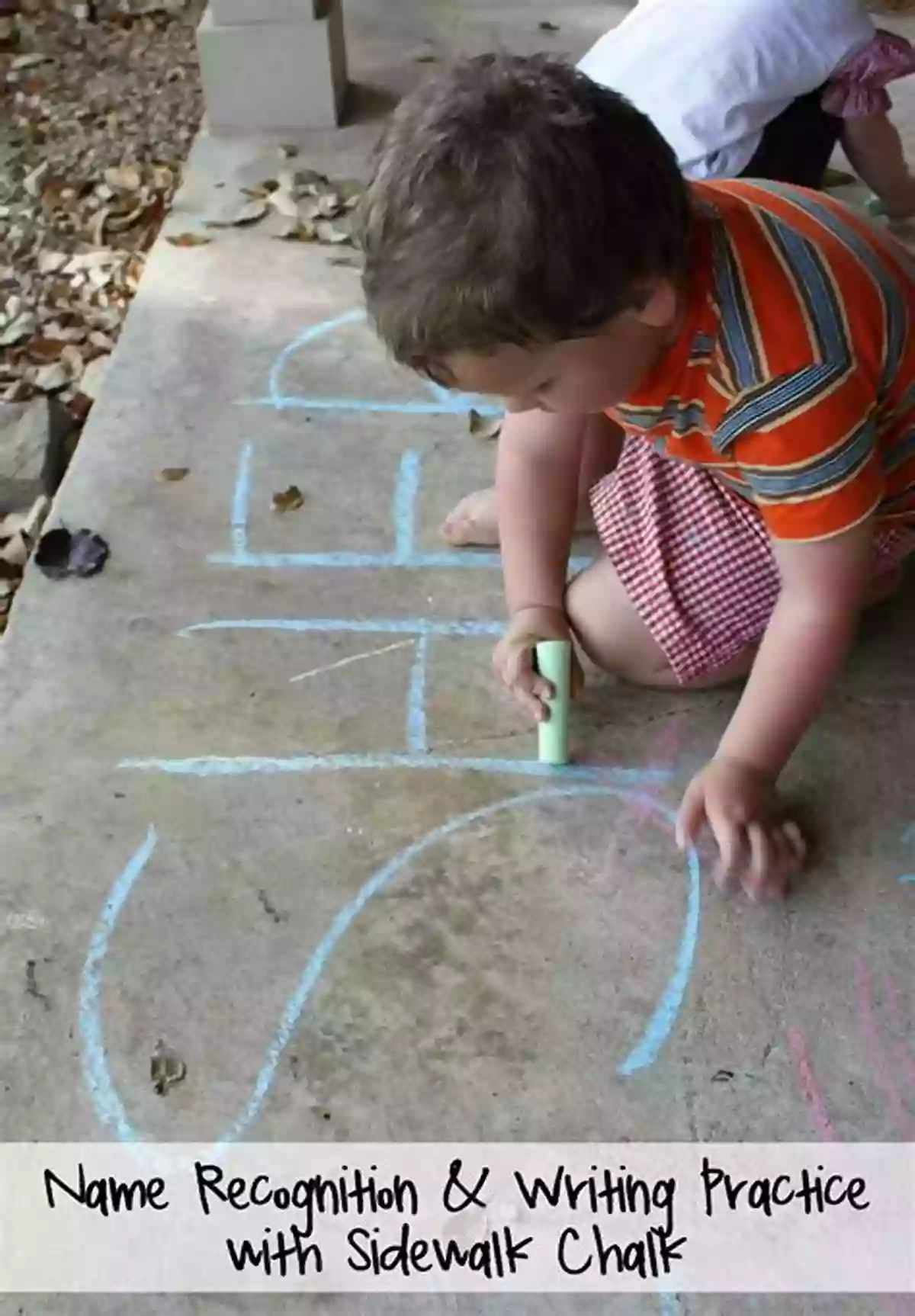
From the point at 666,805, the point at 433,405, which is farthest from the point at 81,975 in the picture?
the point at 433,405

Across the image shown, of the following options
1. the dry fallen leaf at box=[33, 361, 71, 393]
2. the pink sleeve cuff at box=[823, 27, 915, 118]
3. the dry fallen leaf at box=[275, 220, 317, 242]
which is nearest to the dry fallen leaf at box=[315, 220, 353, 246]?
the dry fallen leaf at box=[275, 220, 317, 242]

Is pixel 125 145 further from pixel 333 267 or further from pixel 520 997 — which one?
pixel 520 997

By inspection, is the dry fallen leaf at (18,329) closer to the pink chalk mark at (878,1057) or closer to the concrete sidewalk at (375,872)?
the concrete sidewalk at (375,872)

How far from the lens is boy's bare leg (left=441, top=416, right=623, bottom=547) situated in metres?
1.49

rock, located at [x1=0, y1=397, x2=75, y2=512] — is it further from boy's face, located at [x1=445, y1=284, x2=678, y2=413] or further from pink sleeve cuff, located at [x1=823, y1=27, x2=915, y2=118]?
pink sleeve cuff, located at [x1=823, y1=27, x2=915, y2=118]

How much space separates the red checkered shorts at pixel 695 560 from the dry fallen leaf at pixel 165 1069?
557 mm

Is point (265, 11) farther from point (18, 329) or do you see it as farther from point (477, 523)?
point (477, 523)

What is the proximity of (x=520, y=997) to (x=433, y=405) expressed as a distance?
0.80 meters

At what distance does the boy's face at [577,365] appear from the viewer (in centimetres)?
96

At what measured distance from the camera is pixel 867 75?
171cm

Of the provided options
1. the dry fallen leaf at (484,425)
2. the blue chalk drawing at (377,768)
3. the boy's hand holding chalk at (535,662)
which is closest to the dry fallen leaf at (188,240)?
the blue chalk drawing at (377,768)

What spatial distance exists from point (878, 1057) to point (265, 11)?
1.79 meters

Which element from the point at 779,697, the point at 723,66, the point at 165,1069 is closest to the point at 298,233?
the point at 723,66

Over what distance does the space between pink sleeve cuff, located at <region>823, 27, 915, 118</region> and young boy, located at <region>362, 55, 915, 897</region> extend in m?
0.61
